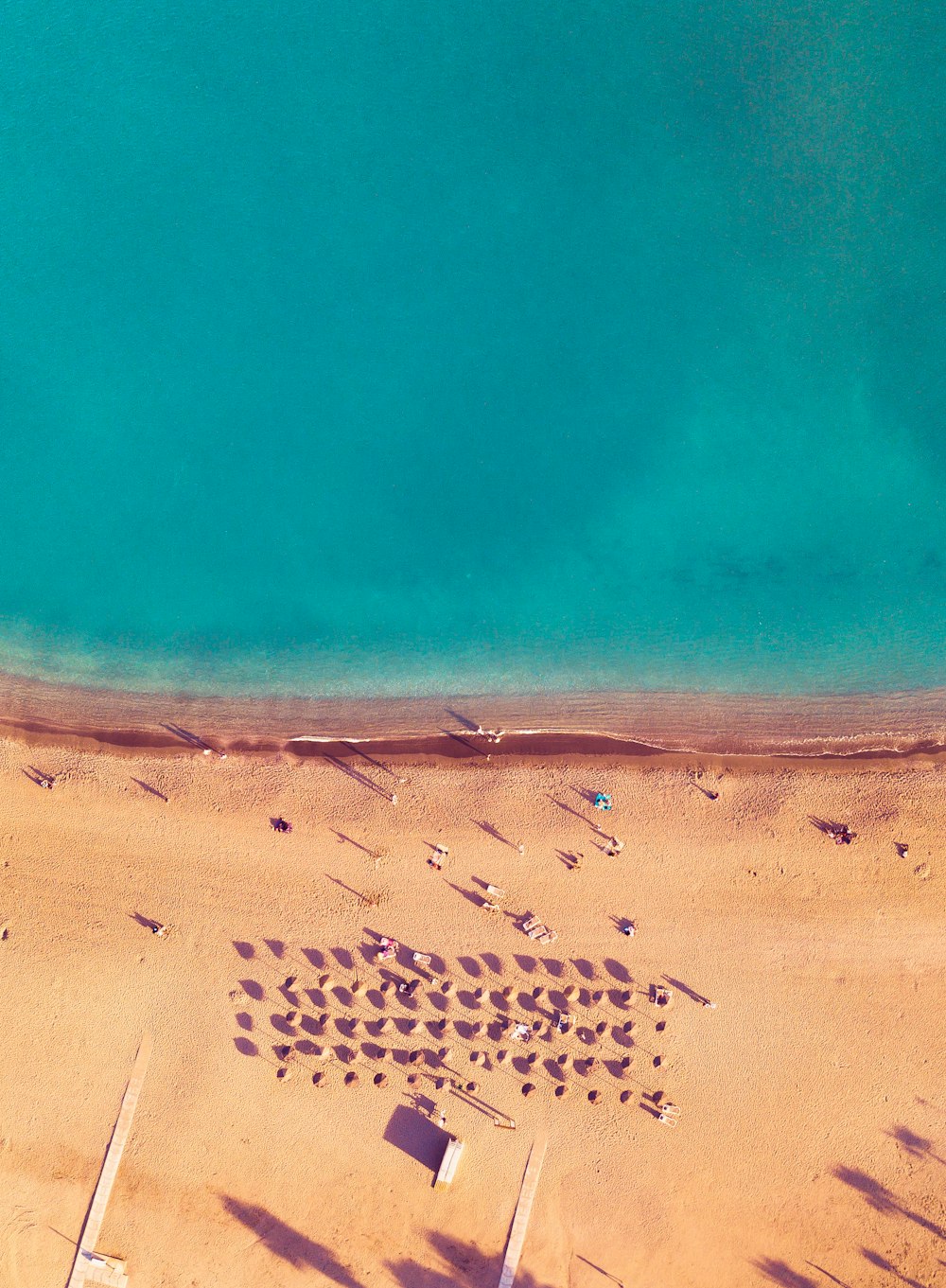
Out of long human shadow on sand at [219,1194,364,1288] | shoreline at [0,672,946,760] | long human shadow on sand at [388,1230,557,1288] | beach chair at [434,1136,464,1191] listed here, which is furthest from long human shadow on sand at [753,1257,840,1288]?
shoreline at [0,672,946,760]

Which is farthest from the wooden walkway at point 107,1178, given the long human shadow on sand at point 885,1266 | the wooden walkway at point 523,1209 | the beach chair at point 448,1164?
the long human shadow on sand at point 885,1266

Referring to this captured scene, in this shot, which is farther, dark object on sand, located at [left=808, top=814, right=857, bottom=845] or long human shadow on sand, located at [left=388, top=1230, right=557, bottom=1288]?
dark object on sand, located at [left=808, top=814, right=857, bottom=845]

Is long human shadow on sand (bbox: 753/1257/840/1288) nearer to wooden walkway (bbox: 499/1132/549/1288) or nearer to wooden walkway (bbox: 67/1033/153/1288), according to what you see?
wooden walkway (bbox: 499/1132/549/1288)

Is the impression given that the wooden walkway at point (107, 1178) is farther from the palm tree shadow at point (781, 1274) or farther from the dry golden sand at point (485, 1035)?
the palm tree shadow at point (781, 1274)

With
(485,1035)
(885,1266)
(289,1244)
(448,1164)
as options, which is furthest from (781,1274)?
(289,1244)

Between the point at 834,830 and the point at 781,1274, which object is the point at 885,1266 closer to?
the point at 781,1274

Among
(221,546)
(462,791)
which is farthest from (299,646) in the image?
(462,791)

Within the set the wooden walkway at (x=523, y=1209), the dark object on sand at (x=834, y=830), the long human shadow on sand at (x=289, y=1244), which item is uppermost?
the dark object on sand at (x=834, y=830)

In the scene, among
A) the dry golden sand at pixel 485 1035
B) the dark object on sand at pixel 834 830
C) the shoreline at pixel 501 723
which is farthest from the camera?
the shoreline at pixel 501 723
